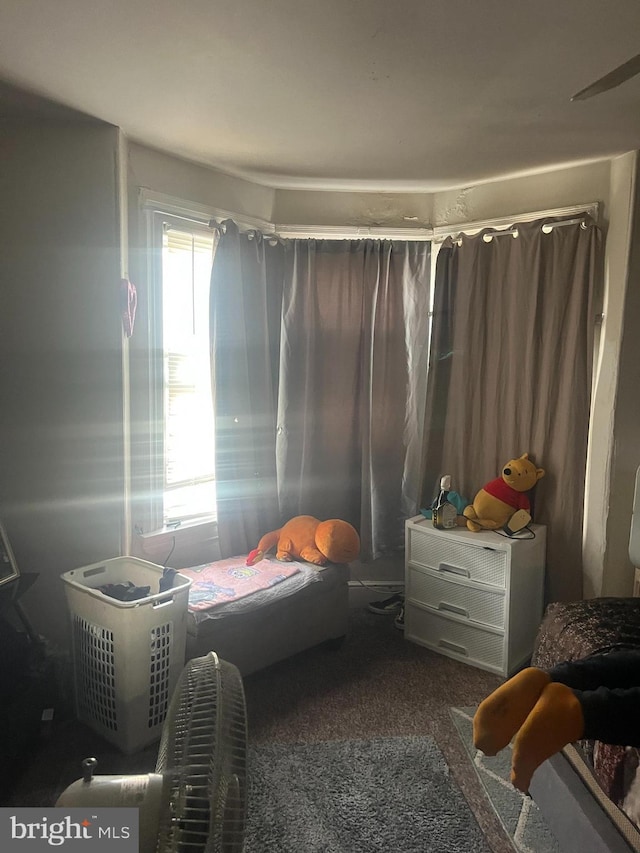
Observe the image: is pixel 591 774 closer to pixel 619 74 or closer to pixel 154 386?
pixel 619 74

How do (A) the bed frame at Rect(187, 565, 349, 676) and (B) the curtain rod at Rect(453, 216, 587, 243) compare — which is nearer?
(A) the bed frame at Rect(187, 565, 349, 676)

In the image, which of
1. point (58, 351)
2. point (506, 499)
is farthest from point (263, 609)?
point (58, 351)

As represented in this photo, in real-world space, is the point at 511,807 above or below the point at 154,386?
below

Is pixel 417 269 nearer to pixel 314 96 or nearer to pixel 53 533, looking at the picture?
pixel 314 96

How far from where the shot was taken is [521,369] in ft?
9.14

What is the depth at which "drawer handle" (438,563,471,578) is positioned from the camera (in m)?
2.59

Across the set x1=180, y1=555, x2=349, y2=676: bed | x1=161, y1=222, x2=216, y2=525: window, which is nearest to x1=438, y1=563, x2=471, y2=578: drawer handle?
x1=180, y1=555, x2=349, y2=676: bed

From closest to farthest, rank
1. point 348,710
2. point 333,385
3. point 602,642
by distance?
point 602,642, point 348,710, point 333,385

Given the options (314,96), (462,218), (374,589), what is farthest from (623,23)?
(374,589)

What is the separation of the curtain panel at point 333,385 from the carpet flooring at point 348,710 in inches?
25.1

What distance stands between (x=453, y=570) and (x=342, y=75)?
2015 mm

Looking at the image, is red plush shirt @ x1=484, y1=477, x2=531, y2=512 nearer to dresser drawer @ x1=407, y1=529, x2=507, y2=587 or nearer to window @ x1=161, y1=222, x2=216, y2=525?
dresser drawer @ x1=407, y1=529, x2=507, y2=587

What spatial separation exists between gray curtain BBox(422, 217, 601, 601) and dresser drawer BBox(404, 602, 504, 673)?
1.39 ft

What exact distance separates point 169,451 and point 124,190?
1.16 meters
